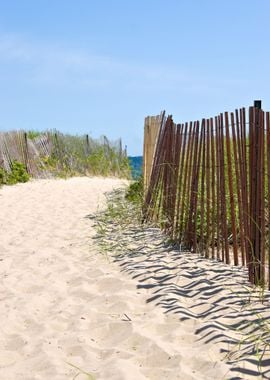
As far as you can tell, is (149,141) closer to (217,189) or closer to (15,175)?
(217,189)

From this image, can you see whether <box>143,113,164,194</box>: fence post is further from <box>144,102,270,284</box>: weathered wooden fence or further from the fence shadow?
the fence shadow

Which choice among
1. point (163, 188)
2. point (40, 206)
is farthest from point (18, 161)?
point (163, 188)

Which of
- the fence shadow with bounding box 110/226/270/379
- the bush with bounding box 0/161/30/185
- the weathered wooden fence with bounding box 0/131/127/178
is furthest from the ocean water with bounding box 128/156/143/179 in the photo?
the fence shadow with bounding box 110/226/270/379

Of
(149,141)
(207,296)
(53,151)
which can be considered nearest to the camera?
(207,296)

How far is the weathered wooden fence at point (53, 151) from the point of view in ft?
52.1

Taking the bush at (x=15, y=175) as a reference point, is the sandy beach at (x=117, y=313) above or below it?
below

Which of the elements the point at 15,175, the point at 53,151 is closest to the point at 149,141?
the point at 15,175

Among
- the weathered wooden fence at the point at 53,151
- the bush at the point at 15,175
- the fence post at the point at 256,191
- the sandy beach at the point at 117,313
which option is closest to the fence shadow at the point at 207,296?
the sandy beach at the point at 117,313

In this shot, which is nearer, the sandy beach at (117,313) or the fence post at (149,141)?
the sandy beach at (117,313)

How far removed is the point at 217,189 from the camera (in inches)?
207

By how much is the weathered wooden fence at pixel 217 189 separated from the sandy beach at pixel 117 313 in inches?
10.3

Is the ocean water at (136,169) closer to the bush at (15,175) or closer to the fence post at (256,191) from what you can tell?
the bush at (15,175)

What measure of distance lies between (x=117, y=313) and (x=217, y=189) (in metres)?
1.75

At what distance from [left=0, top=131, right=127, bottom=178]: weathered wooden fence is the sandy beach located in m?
9.48
